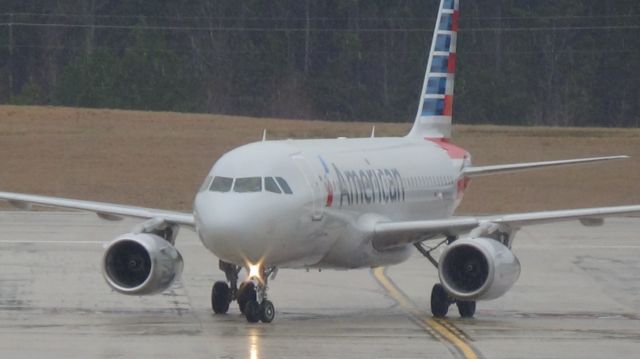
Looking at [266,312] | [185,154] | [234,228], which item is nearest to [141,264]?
[266,312]

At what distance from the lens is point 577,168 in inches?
→ 2307

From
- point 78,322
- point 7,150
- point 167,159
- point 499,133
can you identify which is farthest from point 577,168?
point 78,322

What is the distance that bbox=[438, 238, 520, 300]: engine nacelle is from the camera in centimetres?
2366

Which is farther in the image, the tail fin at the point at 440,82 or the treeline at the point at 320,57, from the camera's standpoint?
the treeline at the point at 320,57

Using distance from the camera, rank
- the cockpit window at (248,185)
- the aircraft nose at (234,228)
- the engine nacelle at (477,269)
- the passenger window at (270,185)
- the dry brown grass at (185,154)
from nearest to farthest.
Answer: the aircraft nose at (234,228) < the cockpit window at (248,185) < the passenger window at (270,185) < the engine nacelle at (477,269) < the dry brown grass at (185,154)

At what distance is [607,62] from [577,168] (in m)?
30.3

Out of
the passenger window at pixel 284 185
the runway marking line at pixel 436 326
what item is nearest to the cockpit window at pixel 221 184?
the passenger window at pixel 284 185

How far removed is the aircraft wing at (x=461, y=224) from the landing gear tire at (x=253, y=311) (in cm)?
269

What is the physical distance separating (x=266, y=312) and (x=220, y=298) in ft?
5.44

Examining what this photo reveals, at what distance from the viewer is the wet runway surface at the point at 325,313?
67.4ft

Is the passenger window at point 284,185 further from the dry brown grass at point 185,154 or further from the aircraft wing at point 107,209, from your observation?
the dry brown grass at point 185,154

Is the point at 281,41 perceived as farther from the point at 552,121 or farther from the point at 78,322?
the point at 78,322

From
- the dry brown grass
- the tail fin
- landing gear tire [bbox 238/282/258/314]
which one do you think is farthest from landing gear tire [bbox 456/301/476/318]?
the dry brown grass

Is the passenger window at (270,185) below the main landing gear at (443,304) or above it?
above
